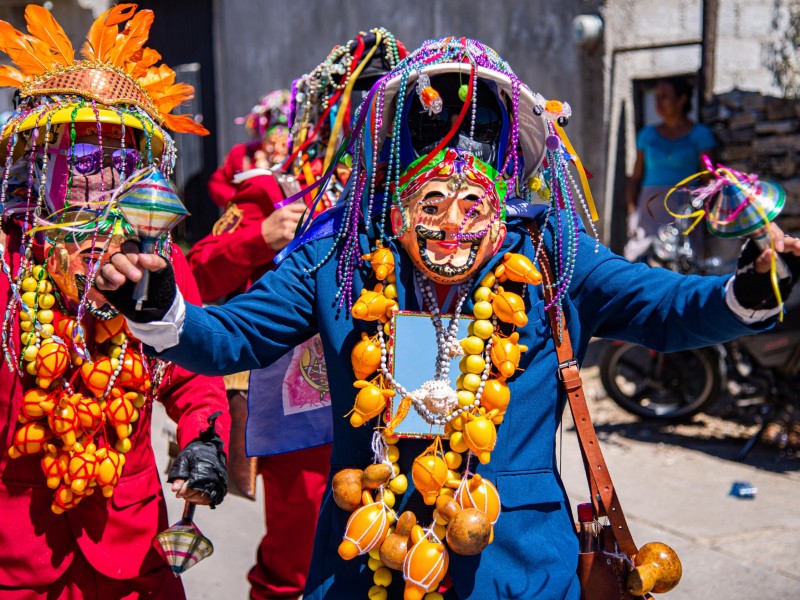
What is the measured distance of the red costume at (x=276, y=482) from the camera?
11.3 feet

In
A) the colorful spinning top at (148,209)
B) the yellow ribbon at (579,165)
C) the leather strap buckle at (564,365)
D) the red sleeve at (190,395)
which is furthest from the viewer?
the red sleeve at (190,395)

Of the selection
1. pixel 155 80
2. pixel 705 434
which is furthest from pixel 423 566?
pixel 705 434

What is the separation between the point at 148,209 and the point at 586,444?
109cm

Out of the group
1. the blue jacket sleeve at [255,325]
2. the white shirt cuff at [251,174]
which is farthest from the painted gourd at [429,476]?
the white shirt cuff at [251,174]

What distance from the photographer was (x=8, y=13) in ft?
45.5

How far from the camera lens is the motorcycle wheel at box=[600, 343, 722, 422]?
244 inches

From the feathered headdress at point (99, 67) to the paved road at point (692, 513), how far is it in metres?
2.38

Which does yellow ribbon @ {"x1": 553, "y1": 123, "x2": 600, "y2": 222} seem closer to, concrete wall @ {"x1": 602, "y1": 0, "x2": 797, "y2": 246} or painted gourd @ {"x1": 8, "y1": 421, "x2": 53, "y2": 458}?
painted gourd @ {"x1": 8, "y1": 421, "x2": 53, "y2": 458}

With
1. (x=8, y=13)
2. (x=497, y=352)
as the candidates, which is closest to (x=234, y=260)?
(x=497, y=352)

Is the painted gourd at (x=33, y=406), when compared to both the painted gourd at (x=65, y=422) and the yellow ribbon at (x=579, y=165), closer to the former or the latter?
the painted gourd at (x=65, y=422)

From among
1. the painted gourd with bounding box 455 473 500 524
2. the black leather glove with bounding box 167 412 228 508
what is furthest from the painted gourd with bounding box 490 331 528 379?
the black leather glove with bounding box 167 412 228 508

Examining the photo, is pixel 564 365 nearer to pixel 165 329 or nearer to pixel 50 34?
pixel 165 329

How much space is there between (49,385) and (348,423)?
0.80 m

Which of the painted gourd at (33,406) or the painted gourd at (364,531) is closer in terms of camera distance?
the painted gourd at (364,531)
